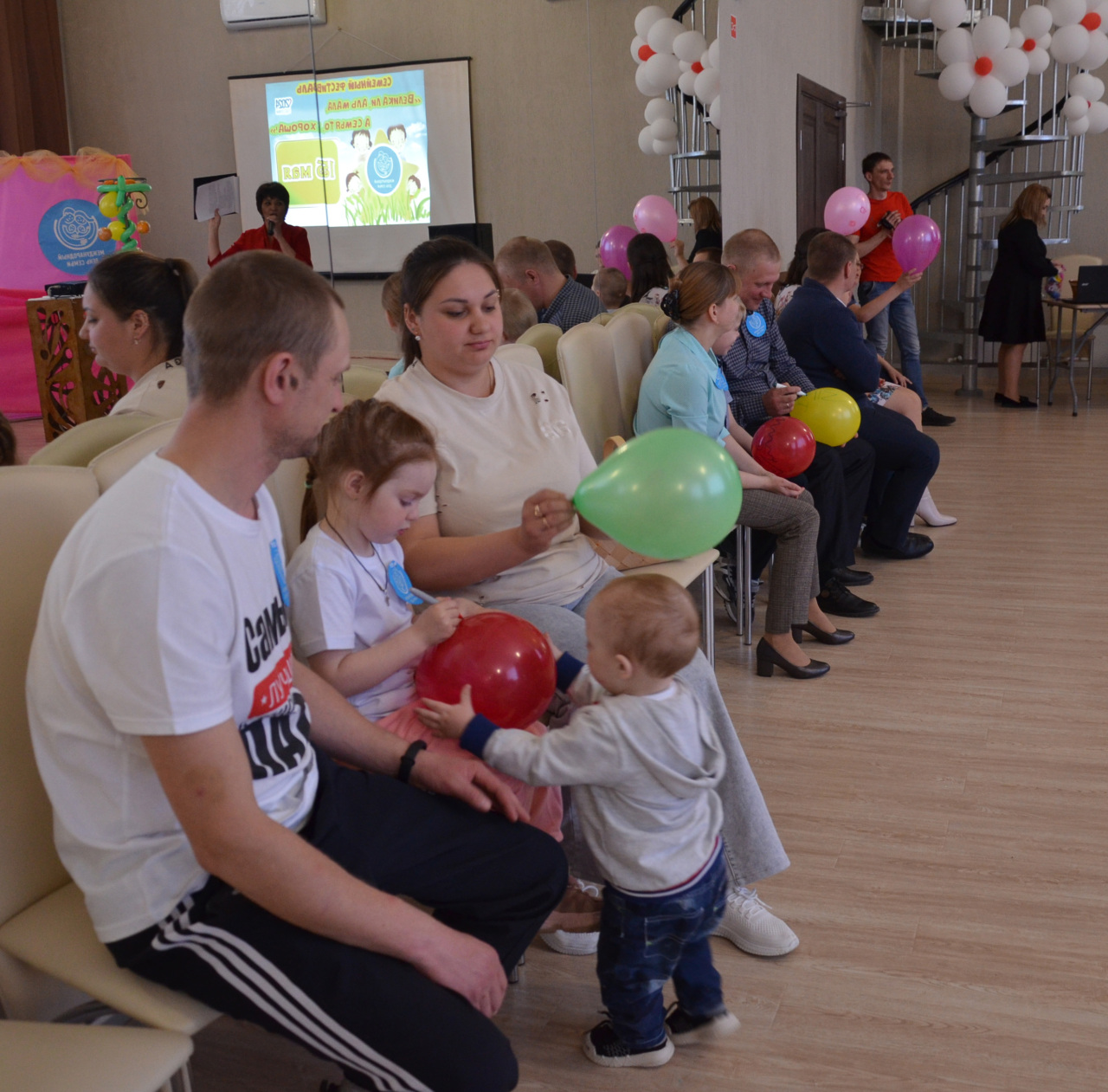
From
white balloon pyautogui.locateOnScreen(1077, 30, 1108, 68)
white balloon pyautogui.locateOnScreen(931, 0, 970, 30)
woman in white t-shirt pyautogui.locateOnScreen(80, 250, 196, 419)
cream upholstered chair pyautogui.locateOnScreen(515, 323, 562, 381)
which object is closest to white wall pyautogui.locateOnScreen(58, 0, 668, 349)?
woman in white t-shirt pyautogui.locateOnScreen(80, 250, 196, 419)

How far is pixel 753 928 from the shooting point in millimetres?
1912

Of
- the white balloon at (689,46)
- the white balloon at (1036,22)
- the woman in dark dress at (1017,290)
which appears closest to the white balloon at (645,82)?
the white balloon at (689,46)

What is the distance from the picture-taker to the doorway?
6.49m

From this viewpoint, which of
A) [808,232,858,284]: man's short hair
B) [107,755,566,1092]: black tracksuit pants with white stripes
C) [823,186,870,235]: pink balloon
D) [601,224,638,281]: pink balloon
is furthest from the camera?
[823,186,870,235]: pink balloon

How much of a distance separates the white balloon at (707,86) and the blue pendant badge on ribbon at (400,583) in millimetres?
4215

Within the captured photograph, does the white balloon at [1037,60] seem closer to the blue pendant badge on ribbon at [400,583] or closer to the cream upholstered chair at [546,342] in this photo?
the cream upholstered chair at [546,342]

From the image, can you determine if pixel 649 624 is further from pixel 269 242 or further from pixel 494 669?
pixel 269 242

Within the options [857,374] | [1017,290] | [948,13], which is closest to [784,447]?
[857,374]

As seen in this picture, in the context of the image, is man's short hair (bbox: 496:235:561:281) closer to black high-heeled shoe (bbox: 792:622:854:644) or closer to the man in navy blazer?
the man in navy blazer

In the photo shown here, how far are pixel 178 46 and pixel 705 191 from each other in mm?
3055

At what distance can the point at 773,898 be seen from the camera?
2.06m

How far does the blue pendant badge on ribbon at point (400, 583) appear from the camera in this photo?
67.8 inches

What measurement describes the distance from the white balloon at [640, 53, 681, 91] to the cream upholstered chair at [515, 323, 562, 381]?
231 cm

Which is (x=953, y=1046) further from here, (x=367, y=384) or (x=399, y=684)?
(x=367, y=384)
